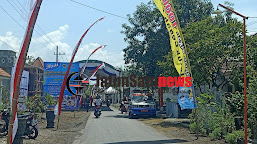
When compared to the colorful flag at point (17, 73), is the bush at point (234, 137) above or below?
below

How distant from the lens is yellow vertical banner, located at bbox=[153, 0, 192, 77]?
13.7 metres

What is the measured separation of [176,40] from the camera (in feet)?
45.2

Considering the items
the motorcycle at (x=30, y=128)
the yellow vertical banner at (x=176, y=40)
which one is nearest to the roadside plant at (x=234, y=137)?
the yellow vertical banner at (x=176, y=40)

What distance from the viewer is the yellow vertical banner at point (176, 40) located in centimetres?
1368

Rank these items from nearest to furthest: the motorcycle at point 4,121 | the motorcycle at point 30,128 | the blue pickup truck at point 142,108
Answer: the motorcycle at point 30,128 < the motorcycle at point 4,121 < the blue pickup truck at point 142,108

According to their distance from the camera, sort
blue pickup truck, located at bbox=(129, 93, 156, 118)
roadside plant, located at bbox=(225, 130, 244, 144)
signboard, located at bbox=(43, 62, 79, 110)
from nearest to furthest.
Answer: roadside plant, located at bbox=(225, 130, 244, 144)
blue pickup truck, located at bbox=(129, 93, 156, 118)
signboard, located at bbox=(43, 62, 79, 110)

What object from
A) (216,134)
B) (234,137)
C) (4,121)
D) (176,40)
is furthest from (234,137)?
(4,121)

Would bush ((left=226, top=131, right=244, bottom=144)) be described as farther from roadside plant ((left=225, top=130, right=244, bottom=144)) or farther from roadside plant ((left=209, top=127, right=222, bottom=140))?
roadside plant ((left=209, top=127, right=222, bottom=140))

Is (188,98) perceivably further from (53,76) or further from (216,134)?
(53,76)

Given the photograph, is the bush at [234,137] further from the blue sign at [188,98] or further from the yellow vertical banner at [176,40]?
the yellow vertical banner at [176,40]

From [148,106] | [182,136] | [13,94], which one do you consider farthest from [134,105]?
[13,94]

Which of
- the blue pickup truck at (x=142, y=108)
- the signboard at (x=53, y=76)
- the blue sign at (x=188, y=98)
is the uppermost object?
the signboard at (x=53, y=76)

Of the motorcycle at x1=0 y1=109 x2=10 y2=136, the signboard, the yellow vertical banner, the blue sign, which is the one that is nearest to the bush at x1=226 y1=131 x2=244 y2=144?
the blue sign

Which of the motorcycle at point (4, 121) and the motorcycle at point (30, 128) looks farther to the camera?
the motorcycle at point (4, 121)
